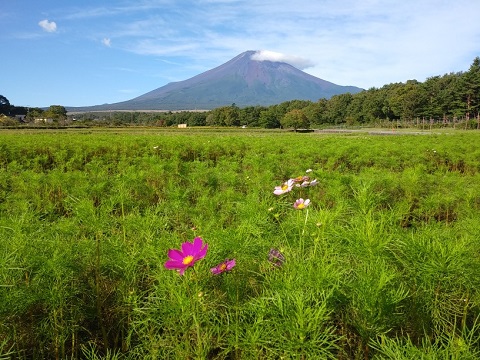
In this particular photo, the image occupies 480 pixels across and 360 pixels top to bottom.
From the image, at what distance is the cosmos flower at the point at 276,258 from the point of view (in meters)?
1.58

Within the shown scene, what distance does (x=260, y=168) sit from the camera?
323 inches

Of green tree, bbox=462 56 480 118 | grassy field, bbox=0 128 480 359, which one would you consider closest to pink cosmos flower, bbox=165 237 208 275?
grassy field, bbox=0 128 480 359

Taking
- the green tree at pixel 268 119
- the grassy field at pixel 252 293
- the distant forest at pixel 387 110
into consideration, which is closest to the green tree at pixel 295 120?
the distant forest at pixel 387 110

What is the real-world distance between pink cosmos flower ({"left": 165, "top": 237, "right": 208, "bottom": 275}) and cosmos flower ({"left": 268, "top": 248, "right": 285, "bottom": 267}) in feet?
1.38

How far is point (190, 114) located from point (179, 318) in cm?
10854

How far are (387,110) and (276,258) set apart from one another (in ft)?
260

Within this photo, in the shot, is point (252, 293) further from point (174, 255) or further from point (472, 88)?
point (472, 88)

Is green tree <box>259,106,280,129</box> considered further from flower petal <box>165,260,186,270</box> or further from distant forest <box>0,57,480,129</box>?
flower petal <box>165,260,186,270</box>

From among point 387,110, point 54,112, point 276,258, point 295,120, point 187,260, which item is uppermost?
point 54,112

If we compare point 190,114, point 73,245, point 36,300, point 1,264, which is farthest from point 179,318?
point 190,114

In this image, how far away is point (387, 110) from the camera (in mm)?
73062

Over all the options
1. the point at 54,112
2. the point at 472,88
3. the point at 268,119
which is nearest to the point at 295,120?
the point at 268,119

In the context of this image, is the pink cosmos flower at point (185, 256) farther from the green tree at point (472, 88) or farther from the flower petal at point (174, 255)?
the green tree at point (472, 88)

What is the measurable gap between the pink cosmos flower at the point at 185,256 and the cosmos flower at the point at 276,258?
0.42 metres
